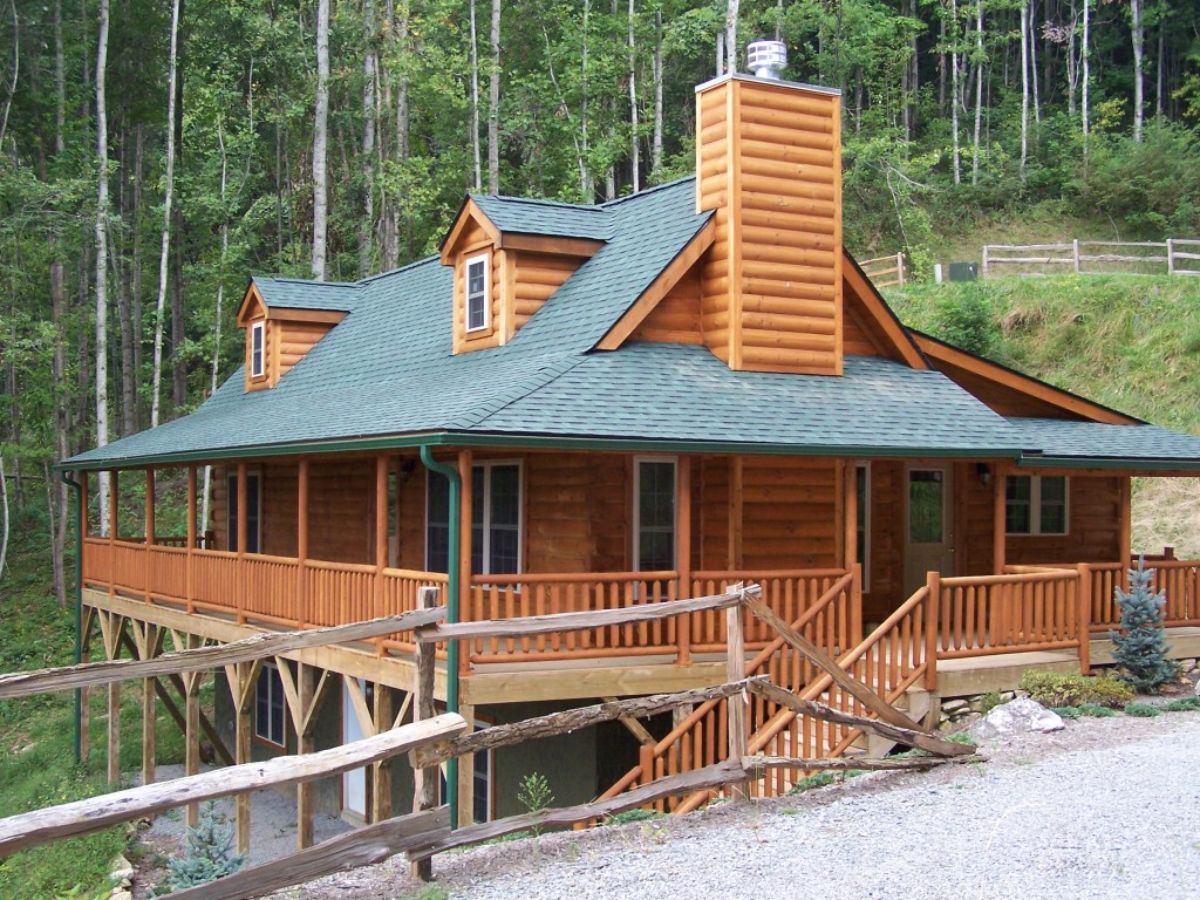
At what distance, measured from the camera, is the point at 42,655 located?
87.4 ft

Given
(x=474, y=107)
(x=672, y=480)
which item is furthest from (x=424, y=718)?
(x=474, y=107)

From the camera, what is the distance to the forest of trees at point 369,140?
1201 inches

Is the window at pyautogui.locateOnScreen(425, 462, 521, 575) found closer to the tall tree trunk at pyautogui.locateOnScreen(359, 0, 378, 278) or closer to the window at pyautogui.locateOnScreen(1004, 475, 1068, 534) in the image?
the window at pyautogui.locateOnScreen(1004, 475, 1068, 534)

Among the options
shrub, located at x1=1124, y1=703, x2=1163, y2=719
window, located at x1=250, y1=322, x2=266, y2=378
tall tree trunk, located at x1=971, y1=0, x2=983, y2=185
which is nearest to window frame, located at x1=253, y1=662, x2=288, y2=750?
window, located at x1=250, y1=322, x2=266, y2=378

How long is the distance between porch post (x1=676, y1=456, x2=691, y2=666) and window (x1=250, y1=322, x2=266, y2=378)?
12.6 metres

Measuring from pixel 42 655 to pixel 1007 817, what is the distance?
22990 millimetres

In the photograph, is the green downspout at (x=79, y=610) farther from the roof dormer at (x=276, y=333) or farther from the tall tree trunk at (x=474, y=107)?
the tall tree trunk at (x=474, y=107)

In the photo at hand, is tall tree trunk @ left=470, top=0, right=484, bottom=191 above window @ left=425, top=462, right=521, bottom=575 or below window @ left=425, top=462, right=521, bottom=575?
above

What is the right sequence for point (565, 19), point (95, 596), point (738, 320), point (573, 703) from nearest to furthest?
point (573, 703) → point (738, 320) → point (95, 596) → point (565, 19)

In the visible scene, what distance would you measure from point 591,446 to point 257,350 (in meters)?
13.0

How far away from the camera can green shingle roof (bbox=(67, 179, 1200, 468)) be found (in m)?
12.2

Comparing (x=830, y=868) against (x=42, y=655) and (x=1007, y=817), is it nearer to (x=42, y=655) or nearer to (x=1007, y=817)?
(x=1007, y=817)

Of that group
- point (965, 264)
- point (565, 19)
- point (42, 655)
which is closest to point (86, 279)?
point (42, 655)

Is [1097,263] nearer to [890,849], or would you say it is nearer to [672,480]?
[672,480]
